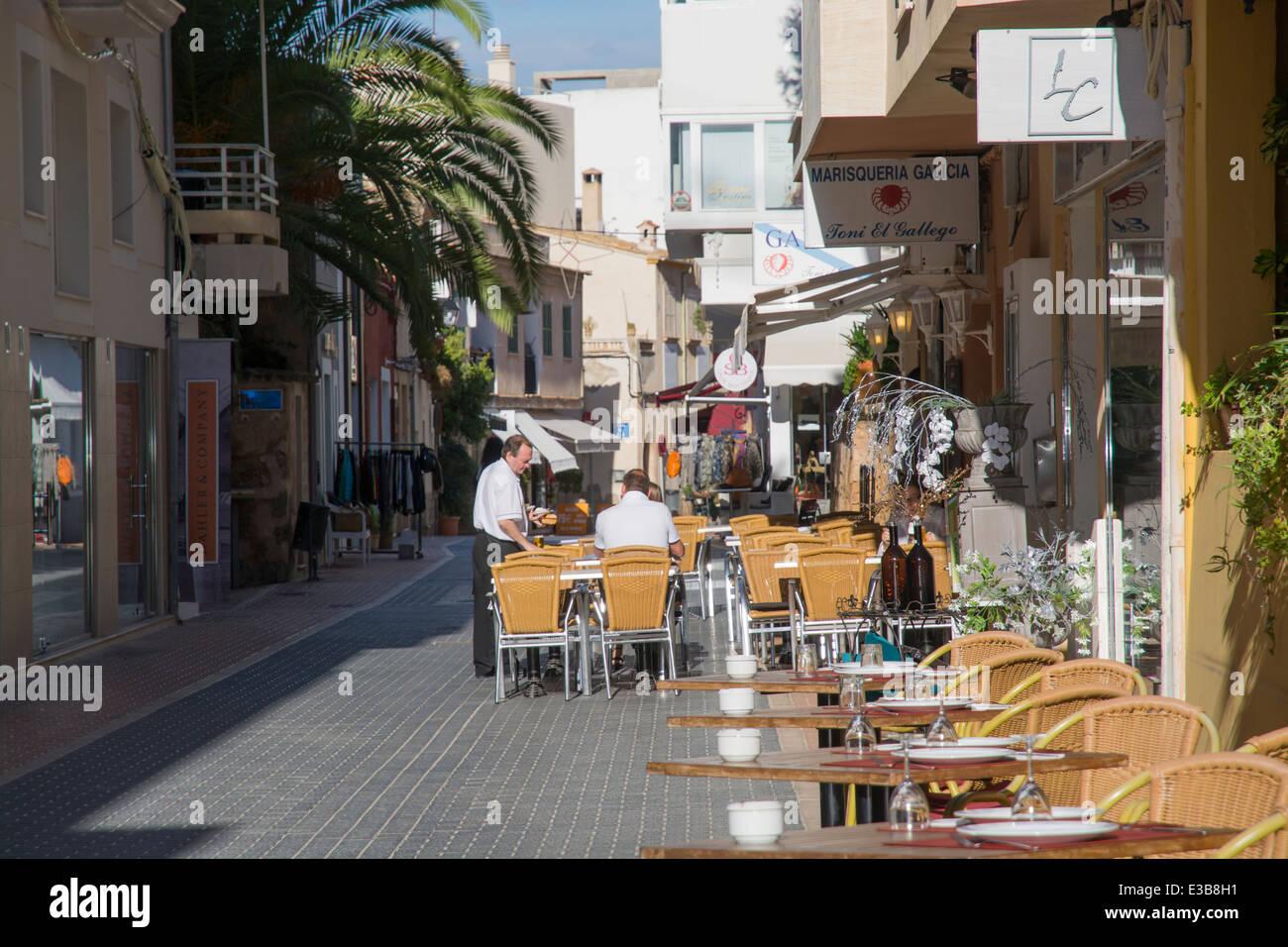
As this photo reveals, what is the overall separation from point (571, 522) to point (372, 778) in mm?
12410

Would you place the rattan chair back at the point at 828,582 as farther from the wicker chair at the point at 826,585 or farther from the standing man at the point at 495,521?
the standing man at the point at 495,521

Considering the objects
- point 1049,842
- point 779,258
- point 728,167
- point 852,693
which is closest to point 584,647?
point 852,693

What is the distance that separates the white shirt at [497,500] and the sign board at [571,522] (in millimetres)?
8107

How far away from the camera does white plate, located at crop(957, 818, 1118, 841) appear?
11.8 ft

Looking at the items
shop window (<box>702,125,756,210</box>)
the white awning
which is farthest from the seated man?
shop window (<box>702,125,756,210</box>)

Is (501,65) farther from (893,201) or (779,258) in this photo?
(893,201)

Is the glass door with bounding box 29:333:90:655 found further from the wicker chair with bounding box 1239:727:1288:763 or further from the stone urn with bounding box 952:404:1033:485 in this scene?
the wicker chair with bounding box 1239:727:1288:763

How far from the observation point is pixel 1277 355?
6090mm

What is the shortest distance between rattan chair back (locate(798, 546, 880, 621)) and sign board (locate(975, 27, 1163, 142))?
4.56 m

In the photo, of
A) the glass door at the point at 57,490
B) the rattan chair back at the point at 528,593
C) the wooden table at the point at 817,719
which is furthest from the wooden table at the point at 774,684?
the glass door at the point at 57,490

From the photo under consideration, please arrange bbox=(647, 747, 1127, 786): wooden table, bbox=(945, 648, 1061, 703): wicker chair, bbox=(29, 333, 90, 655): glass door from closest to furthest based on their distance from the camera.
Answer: bbox=(647, 747, 1127, 786): wooden table → bbox=(945, 648, 1061, 703): wicker chair → bbox=(29, 333, 90, 655): glass door

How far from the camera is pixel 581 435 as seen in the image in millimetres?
50719
